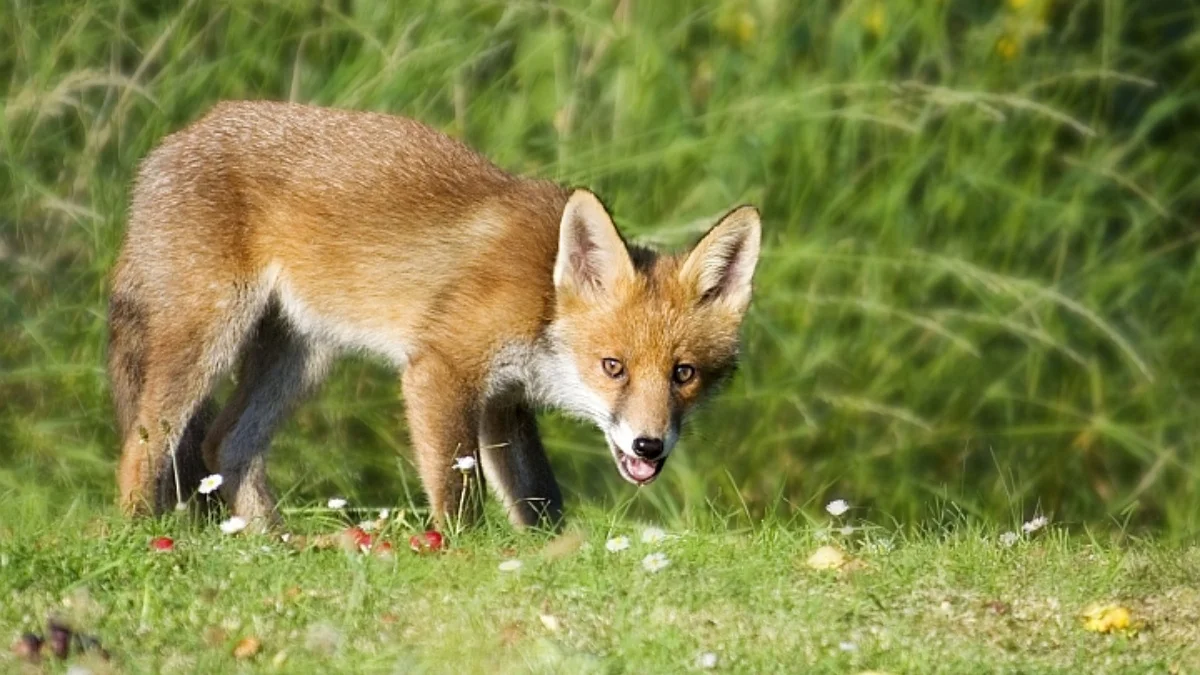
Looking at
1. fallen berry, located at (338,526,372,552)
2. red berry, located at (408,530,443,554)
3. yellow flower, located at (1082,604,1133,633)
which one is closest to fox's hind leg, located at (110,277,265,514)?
fallen berry, located at (338,526,372,552)

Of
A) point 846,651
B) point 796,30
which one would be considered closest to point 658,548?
point 846,651

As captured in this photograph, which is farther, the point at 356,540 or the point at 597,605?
the point at 356,540

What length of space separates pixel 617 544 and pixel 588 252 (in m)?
1.30

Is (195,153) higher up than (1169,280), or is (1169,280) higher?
(195,153)

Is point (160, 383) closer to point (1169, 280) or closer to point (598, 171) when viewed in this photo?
point (598, 171)

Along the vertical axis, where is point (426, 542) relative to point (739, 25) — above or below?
below

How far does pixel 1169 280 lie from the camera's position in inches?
314

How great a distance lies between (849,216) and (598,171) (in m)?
0.99

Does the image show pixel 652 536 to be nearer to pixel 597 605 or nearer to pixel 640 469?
pixel 640 469

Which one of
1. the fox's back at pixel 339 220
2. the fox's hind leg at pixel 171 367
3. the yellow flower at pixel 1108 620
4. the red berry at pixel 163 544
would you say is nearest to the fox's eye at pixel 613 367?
the fox's back at pixel 339 220

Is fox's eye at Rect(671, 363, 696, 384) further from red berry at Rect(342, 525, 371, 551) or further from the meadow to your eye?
red berry at Rect(342, 525, 371, 551)

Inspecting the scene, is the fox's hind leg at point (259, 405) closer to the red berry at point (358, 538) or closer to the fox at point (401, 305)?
the fox at point (401, 305)

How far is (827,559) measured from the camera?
202 inches

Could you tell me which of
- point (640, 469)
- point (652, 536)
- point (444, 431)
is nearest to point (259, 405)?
point (444, 431)
